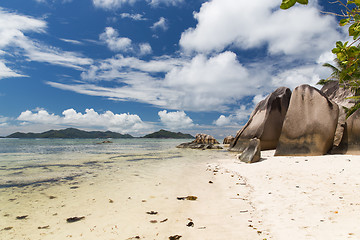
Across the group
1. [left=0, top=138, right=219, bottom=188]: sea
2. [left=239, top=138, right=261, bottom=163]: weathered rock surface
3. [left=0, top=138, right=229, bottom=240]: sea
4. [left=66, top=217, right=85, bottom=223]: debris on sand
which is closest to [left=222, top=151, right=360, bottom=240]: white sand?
Result: [left=0, top=138, right=229, bottom=240]: sea

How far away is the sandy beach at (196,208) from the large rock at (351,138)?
4.66 meters

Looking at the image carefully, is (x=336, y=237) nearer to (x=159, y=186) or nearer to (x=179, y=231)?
(x=179, y=231)

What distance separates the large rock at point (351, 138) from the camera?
11.0 meters

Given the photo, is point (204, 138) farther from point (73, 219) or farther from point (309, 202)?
point (73, 219)

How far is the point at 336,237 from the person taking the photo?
9.71 feet

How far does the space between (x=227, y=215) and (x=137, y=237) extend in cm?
212

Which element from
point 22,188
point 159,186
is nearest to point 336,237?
point 159,186

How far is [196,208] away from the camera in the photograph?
16.5 ft

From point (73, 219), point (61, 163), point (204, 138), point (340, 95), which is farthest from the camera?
point (204, 138)

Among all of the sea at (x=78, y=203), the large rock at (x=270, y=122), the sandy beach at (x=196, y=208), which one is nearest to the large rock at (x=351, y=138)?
the sandy beach at (x=196, y=208)

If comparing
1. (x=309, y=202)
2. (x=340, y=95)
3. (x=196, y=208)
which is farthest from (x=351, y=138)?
(x=340, y=95)

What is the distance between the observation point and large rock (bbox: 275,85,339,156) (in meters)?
11.9

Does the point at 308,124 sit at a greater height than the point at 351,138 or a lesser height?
greater

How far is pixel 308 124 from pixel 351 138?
2.28 m
